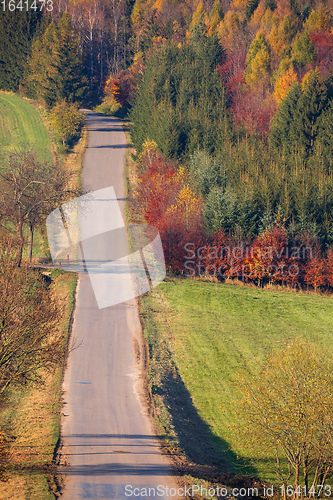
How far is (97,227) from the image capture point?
52875mm

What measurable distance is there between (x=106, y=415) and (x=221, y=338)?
11.8 m

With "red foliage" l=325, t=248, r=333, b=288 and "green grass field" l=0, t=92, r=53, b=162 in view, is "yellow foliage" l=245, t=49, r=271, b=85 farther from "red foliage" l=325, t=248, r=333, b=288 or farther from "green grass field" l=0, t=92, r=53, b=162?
"red foliage" l=325, t=248, r=333, b=288

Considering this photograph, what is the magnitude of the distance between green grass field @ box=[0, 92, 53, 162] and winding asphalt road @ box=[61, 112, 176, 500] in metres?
39.3

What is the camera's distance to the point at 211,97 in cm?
7231

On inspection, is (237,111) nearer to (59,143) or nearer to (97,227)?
(59,143)

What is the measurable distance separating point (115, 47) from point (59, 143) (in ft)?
140

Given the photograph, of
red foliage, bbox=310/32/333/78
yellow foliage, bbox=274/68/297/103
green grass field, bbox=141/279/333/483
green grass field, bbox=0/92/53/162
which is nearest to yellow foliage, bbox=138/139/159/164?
green grass field, bbox=0/92/53/162

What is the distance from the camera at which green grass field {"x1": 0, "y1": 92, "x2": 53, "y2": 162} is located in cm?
7456

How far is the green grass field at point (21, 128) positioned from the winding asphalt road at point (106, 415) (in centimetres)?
3926

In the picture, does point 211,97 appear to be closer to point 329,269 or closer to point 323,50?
point 323,50

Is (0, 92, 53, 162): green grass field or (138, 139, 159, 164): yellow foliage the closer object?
(138, 139, 159, 164): yellow foliage

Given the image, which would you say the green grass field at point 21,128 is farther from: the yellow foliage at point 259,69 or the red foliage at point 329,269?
the red foliage at point 329,269

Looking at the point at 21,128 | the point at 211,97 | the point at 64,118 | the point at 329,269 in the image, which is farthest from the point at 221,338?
the point at 21,128

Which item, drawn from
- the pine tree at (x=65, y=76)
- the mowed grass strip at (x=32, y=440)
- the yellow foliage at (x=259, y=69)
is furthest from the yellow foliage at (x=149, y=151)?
the mowed grass strip at (x=32, y=440)
